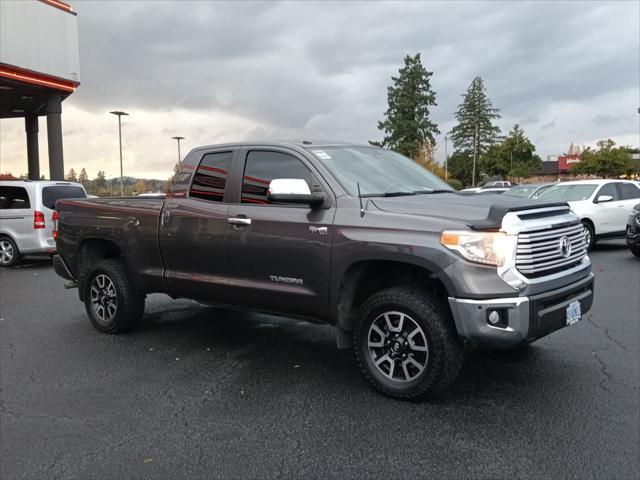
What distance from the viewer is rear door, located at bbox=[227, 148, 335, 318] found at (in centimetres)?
433

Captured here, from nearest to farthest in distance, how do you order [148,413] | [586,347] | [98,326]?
[148,413] < [586,347] < [98,326]

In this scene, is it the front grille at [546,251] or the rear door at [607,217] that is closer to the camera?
the front grille at [546,251]

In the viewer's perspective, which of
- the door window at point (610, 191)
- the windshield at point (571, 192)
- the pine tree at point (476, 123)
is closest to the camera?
the door window at point (610, 191)

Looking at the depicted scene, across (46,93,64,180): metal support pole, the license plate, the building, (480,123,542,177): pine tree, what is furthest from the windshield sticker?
(480,123,542,177): pine tree

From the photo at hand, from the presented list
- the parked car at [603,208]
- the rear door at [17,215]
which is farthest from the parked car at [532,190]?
the rear door at [17,215]

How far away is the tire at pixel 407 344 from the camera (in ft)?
12.5

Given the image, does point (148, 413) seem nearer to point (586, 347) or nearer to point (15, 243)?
point (586, 347)

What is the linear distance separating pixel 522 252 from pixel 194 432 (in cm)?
248

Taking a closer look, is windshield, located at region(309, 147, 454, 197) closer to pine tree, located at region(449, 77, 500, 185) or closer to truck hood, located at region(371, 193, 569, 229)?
truck hood, located at region(371, 193, 569, 229)

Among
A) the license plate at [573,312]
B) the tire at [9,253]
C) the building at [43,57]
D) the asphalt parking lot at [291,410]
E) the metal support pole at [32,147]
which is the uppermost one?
the building at [43,57]

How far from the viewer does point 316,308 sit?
4391 millimetres

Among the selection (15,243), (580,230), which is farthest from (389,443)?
(15,243)

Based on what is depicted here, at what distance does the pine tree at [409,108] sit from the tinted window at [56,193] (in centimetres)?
6043

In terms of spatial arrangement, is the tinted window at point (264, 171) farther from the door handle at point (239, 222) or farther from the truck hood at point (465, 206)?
the truck hood at point (465, 206)
